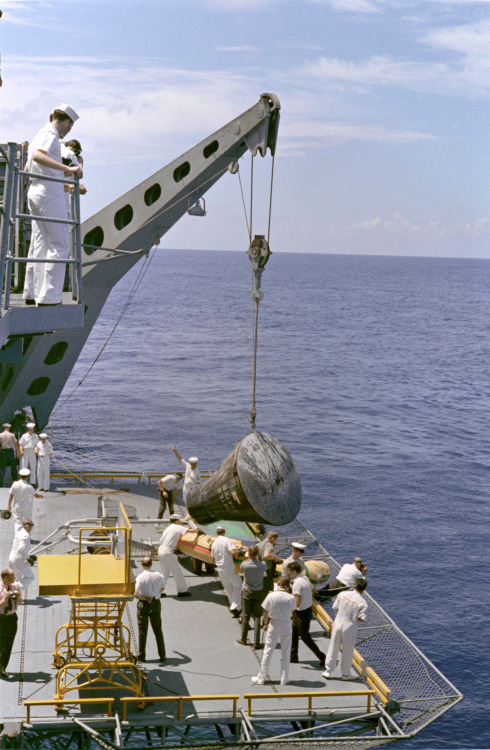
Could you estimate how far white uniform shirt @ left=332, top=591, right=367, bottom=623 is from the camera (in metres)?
14.9

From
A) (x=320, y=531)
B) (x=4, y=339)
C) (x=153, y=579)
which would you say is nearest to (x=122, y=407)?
(x=320, y=531)

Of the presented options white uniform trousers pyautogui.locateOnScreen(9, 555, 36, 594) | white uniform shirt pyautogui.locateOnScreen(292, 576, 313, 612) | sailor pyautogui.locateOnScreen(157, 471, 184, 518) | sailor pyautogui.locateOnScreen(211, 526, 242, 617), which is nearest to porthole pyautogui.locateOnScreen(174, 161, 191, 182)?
sailor pyautogui.locateOnScreen(157, 471, 184, 518)

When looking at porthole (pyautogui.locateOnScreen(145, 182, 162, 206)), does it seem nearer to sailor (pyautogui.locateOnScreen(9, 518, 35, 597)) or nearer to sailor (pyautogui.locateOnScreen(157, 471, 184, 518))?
sailor (pyautogui.locateOnScreen(157, 471, 184, 518))

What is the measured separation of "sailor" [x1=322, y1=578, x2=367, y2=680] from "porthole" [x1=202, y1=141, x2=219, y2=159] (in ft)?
48.5

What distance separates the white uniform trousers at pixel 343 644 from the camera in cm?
1509

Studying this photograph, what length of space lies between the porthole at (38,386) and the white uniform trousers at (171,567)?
1091cm

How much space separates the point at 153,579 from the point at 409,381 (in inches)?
2425

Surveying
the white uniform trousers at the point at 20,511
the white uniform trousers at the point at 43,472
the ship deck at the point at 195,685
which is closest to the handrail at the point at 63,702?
the ship deck at the point at 195,685

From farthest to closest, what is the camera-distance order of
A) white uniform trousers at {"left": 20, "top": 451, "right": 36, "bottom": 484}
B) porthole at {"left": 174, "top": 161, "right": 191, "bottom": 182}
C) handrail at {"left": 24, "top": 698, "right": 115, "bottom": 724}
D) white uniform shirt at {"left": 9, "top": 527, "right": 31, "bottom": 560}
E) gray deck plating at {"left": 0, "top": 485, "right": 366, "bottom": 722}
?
1. porthole at {"left": 174, "top": 161, "right": 191, "bottom": 182}
2. white uniform trousers at {"left": 20, "top": 451, "right": 36, "bottom": 484}
3. white uniform shirt at {"left": 9, "top": 527, "right": 31, "bottom": 560}
4. gray deck plating at {"left": 0, "top": 485, "right": 366, "bottom": 722}
5. handrail at {"left": 24, "top": 698, "right": 115, "bottom": 724}

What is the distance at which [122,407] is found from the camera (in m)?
61.2

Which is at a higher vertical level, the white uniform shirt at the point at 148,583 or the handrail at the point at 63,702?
the white uniform shirt at the point at 148,583

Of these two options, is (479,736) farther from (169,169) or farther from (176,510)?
(169,169)

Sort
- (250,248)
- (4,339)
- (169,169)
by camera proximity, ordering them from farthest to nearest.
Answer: (169,169) → (250,248) → (4,339)

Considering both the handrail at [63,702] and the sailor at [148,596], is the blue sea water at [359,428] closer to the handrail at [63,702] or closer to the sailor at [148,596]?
the sailor at [148,596]
